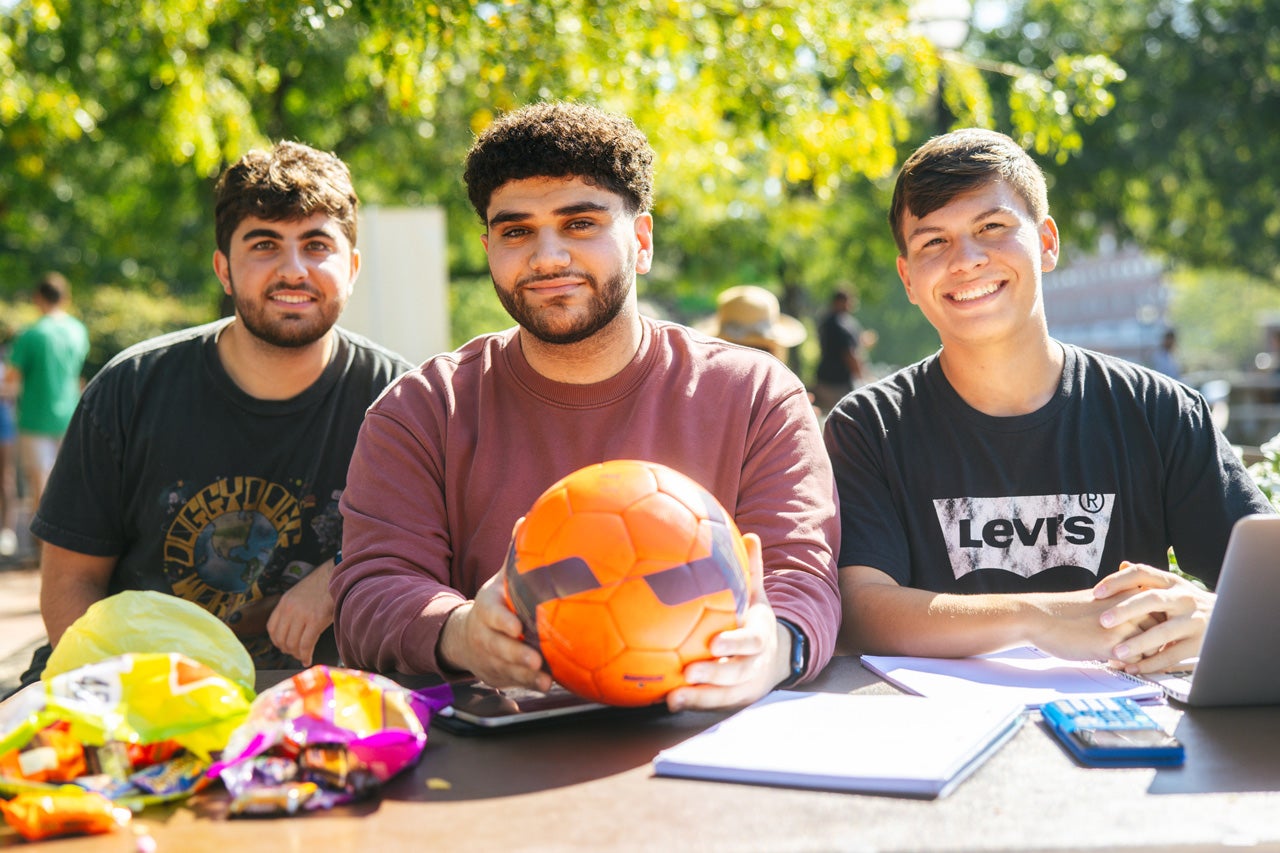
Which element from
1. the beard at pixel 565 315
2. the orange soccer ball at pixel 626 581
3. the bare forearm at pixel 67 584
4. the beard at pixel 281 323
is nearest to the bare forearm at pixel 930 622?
the orange soccer ball at pixel 626 581

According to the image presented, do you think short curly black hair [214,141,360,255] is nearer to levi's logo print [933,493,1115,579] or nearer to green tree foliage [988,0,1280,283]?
levi's logo print [933,493,1115,579]

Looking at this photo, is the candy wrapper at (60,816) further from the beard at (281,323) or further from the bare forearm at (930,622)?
the beard at (281,323)

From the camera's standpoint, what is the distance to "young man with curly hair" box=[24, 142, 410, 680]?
3.43 metres

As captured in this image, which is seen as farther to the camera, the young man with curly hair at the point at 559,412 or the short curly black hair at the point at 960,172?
the short curly black hair at the point at 960,172

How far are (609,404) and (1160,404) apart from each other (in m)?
1.45

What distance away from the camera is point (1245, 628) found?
1912 mm

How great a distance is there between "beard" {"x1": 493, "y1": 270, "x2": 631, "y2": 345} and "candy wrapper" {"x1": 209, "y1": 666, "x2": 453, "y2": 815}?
111cm

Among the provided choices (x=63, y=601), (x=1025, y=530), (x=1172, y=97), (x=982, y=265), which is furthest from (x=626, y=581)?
(x=1172, y=97)

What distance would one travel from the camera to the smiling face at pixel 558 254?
2.60 metres

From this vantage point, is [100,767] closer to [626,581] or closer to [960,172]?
[626,581]

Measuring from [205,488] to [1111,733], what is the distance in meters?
2.69

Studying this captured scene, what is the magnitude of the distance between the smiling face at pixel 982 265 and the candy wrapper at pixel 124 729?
200 cm

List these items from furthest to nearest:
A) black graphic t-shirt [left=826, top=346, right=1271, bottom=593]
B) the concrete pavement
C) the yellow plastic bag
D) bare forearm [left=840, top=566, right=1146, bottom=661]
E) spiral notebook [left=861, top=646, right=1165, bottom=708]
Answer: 1. the concrete pavement
2. black graphic t-shirt [left=826, top=346, right=1271, bottom=593]
3. bare forearm [left=840, top=566, right=1146, bottom=661]
4. spiral notebook [left=861, top=646, right=1165, bottom=708]
5. the yellow plastic bag

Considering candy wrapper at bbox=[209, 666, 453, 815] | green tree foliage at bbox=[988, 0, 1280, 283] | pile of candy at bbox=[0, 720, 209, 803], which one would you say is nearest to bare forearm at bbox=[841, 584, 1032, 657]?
candy wrapper at bbox=[209, 666, 453, 815]
